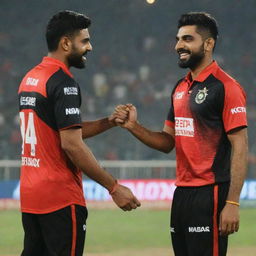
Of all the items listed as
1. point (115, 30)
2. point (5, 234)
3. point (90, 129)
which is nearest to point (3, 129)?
point (115, 30)

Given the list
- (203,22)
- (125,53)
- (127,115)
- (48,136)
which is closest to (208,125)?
(203,22)

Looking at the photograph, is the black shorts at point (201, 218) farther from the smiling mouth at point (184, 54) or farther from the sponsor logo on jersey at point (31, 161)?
the sponsor logo on jersey at point (31, 161)

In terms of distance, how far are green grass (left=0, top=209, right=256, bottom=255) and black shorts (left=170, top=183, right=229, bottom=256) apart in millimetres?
6494

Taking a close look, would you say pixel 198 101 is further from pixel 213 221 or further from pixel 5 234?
pixel 5 234

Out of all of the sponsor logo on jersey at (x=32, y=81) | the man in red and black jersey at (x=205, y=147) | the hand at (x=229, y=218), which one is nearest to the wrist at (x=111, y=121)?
the man in red and black jersey at (x=205, y=147)

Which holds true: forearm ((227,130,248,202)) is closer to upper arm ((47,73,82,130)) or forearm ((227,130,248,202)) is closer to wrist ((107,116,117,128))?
upper arm ((47,73,82,130))

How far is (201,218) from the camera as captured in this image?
5445mm

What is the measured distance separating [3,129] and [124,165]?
506 cm

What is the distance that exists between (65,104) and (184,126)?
94 centimetres

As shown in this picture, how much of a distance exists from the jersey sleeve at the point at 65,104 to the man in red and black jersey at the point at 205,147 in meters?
0.86

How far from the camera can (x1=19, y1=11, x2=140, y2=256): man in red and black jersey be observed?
5.07 metres

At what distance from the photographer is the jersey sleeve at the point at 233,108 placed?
5.28m

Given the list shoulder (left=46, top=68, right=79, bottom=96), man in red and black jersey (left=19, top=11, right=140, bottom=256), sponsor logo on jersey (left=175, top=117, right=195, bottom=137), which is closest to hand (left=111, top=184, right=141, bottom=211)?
man in red and black jersey (left=19, top=11, right=140, bottom=256)

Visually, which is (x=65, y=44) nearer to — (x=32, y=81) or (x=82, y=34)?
(x=82, y=34)
